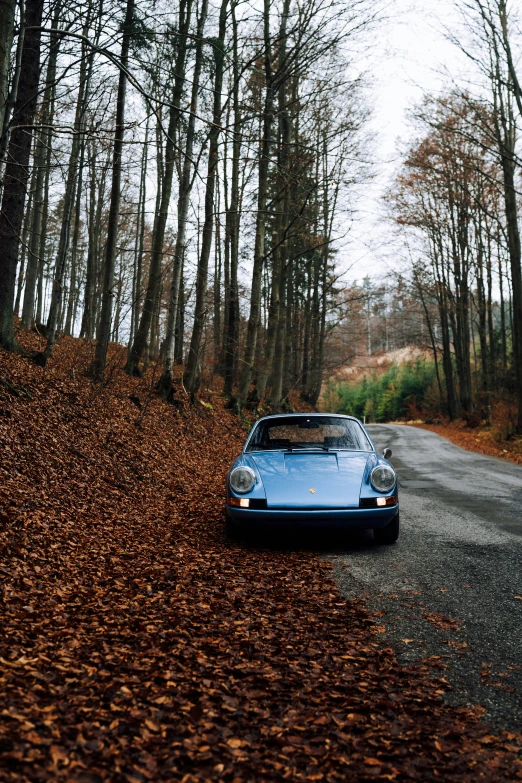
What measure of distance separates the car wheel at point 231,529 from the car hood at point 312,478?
2.01 feet

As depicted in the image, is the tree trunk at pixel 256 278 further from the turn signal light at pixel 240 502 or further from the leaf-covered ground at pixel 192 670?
the turn signal light at pixel 240 502

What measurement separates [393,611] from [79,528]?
364cm

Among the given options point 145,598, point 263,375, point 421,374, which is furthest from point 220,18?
point 421,374

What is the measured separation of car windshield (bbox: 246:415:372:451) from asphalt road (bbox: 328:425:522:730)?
1128mm

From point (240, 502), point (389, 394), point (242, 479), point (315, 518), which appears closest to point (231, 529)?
point (240, 502)

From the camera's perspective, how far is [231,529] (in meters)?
6.29

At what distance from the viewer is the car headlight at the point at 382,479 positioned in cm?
594

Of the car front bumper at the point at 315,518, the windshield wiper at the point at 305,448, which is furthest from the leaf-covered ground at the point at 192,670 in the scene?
the windshield wiper at the point at 305,448

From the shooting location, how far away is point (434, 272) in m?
33.3

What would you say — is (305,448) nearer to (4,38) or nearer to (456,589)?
(456,589)

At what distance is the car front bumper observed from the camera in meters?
5.71

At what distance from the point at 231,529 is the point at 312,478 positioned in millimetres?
1076

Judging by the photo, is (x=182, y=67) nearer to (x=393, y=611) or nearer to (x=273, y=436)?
(x=273, y=436)

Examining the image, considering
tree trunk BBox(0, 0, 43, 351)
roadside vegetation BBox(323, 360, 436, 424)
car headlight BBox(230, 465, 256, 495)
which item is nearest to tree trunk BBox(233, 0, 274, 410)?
tree trunk BBox(0, 0, 43, 351)
